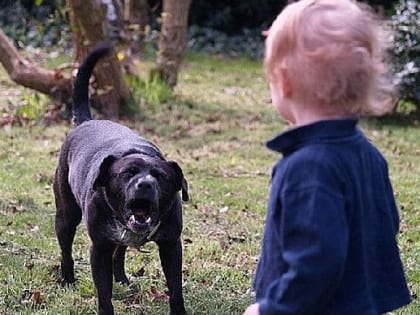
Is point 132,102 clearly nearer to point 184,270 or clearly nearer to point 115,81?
point 115,81

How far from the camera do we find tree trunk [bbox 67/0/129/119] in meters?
9.55

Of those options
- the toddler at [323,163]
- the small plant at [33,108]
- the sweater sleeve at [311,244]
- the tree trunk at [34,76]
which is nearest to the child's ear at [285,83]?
the toddler at [323,163]

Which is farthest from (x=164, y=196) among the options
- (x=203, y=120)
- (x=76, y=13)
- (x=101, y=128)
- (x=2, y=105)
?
(x=2, y=105)

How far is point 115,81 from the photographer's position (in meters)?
10.1

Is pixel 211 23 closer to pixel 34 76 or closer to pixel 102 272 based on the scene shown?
pixel 34 76

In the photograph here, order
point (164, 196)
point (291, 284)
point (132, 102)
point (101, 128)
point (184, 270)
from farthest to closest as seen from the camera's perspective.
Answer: point (132, 102) < point (184, 270) < point (101, 128) < point (164, 196) < point (291, 284)

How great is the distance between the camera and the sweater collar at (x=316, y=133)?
87.3 inches

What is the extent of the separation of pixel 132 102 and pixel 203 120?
0.89 m

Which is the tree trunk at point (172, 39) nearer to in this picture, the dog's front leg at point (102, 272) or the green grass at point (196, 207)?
the green grass at point (196, 207)

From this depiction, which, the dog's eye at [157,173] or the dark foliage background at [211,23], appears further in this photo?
the dark foliage background at [211,23]

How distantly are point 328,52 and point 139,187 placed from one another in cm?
180

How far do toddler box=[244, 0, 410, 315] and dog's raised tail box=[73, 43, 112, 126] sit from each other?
10.1 ft

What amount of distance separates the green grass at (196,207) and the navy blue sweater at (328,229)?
2.19m

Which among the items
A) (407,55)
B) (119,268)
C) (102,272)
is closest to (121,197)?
(102,272)
